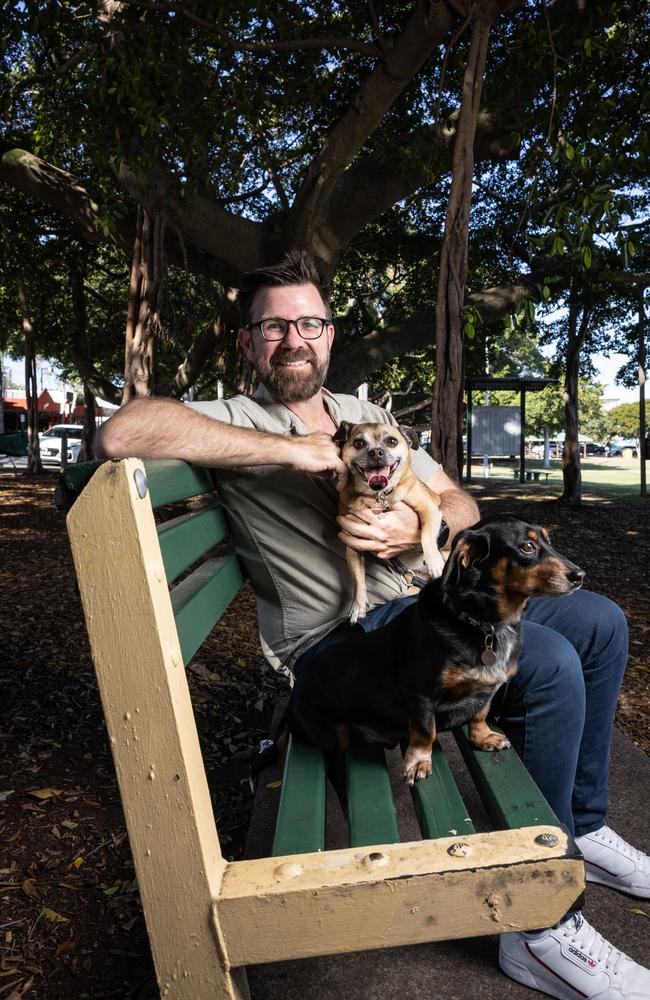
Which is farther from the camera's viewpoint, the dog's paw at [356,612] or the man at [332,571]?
the dog's paw at [356,612]

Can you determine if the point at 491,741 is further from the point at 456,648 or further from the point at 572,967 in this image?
the point at 572,967

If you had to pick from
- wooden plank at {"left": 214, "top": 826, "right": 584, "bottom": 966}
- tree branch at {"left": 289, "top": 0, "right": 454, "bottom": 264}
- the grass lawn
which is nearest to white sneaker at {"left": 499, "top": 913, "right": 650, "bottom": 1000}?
wooden plank at {"left": 214, "top": 826, "right": 584, "bottom": 966}

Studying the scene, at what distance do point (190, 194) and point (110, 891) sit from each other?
22.1 ft

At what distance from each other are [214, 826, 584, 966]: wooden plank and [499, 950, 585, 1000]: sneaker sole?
65 centimetres

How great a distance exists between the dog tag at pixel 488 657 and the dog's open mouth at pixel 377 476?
0.66 meters

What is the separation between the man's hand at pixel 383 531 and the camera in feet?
7.68

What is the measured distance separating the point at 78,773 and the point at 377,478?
6.15 feet

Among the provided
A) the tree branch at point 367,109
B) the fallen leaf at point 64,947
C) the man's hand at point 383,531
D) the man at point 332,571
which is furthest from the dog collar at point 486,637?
the tree branch at point 367,109

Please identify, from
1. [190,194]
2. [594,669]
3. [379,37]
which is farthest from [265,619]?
[190,194]

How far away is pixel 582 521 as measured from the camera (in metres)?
11.9

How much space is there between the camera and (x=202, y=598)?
205 cm

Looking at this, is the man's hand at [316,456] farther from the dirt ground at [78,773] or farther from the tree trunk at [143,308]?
the tree trunk at [143,308]

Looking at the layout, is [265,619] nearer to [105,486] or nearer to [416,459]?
[416,459]

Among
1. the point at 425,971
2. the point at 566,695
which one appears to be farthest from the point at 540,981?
the point at 566,695
